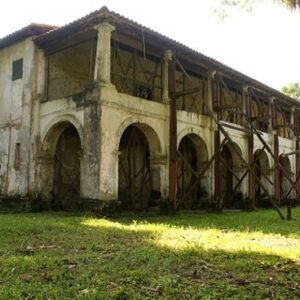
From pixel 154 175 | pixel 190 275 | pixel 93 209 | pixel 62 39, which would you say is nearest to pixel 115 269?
pixel 190 275

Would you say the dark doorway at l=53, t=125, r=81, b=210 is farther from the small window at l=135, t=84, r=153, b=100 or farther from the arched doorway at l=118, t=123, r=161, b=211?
the small window at l=135, t=84, r=153, b=100

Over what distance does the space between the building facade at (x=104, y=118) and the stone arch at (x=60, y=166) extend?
0.12 ft

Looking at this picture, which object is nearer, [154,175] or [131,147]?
[154,175]

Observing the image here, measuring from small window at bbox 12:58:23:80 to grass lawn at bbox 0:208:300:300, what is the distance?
8774mm

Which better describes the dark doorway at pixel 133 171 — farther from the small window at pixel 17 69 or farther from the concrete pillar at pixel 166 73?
the small window at pixel 17 69

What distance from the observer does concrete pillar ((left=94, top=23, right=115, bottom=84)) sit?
1355 centimetres

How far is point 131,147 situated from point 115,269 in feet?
40.3

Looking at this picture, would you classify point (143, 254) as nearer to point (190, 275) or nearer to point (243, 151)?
point (190, 275)

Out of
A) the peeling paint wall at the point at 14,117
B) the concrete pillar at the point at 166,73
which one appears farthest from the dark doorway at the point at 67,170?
the concrete pillar at the point at 166,73

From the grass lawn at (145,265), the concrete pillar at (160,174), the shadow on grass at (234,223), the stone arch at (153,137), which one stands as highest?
the stone arch at (153,137)

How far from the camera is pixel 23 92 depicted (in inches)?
638

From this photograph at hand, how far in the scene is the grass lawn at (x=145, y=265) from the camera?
480 cm

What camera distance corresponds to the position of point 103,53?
1368 centimetres

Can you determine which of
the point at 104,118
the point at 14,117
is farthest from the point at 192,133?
the point at 14,117
